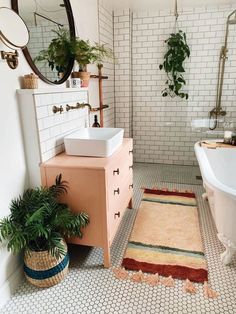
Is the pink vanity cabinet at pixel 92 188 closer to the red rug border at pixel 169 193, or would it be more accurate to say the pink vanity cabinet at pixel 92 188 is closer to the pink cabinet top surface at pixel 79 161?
the pink cabinet top surface at pixel 79 161

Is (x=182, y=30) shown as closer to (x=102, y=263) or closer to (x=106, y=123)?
(x=106, y=123)

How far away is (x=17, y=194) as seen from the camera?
168 cm

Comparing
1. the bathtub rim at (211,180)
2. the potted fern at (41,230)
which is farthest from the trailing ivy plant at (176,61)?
the potted fern at (41,230)

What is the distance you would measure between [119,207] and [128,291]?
67 cm

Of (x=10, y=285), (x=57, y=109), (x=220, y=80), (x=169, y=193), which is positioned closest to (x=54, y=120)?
(x=57, y=109)

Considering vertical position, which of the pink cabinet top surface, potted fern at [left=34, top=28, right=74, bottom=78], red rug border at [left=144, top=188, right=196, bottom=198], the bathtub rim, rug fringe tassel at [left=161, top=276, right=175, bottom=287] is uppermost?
potted fern at [left=34, top=28, right=74, bottom=78]

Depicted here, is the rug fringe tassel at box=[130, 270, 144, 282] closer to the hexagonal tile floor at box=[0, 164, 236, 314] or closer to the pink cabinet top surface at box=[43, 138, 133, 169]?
the hexagonal tile floor at box=[0, 164, 236, 314]

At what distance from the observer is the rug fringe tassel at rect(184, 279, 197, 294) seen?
164 cm

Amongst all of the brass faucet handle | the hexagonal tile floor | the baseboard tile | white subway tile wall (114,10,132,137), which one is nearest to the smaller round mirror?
the brass faucet handle

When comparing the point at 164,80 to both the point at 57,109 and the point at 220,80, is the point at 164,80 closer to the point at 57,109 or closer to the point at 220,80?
the point at 220,80

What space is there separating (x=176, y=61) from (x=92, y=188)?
8.53 feet

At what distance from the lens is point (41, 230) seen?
1.50 metres

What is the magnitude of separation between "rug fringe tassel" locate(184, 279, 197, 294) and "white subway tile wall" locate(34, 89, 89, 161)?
55.0 inches

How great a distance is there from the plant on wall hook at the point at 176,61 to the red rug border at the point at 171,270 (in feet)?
8.60
